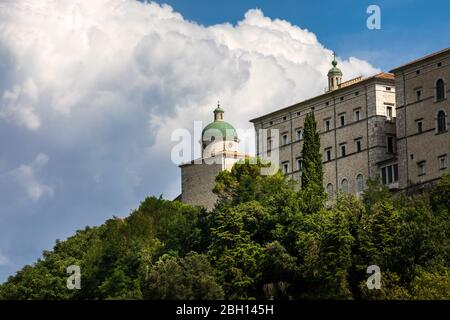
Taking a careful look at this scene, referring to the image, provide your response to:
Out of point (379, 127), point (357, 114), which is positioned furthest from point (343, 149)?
point (379, 127)

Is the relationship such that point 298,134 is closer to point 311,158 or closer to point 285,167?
point 285,167

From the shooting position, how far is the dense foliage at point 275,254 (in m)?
66.0

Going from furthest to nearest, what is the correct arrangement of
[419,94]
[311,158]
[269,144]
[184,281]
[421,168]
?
[269,144] → [311,158] → [419,94] → [421,168] → [184,281]

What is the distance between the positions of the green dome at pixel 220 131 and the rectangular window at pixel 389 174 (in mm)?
24418

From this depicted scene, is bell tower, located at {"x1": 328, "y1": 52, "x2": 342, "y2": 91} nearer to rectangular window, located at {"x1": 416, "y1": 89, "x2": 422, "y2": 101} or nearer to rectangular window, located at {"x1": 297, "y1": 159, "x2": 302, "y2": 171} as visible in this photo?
rectangular window, located at {"x1": 297, "y1": 159, "x2": 302, "y2": 171}

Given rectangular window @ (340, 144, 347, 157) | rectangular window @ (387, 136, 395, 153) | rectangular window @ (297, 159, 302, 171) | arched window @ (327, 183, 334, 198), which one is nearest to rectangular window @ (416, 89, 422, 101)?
rectangular window @ (387, 136, 395, 153)

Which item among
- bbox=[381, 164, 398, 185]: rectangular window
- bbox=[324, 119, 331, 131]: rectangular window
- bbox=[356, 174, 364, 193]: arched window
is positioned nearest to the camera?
bbox=[381, 164, 398, 185]: rectangular window

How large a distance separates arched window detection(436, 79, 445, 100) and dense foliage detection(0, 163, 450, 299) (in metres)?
7.47

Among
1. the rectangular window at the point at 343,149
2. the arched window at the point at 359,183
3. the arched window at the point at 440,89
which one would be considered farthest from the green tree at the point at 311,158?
the arched window at the point at 440,89

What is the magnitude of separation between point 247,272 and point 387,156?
78.8 feet

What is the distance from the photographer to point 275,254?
7056 centimetres

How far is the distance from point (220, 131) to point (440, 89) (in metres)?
30.3

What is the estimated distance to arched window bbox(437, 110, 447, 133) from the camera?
8638 cm

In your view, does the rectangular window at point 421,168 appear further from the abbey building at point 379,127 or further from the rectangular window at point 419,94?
the rectangular window at point 419,94
